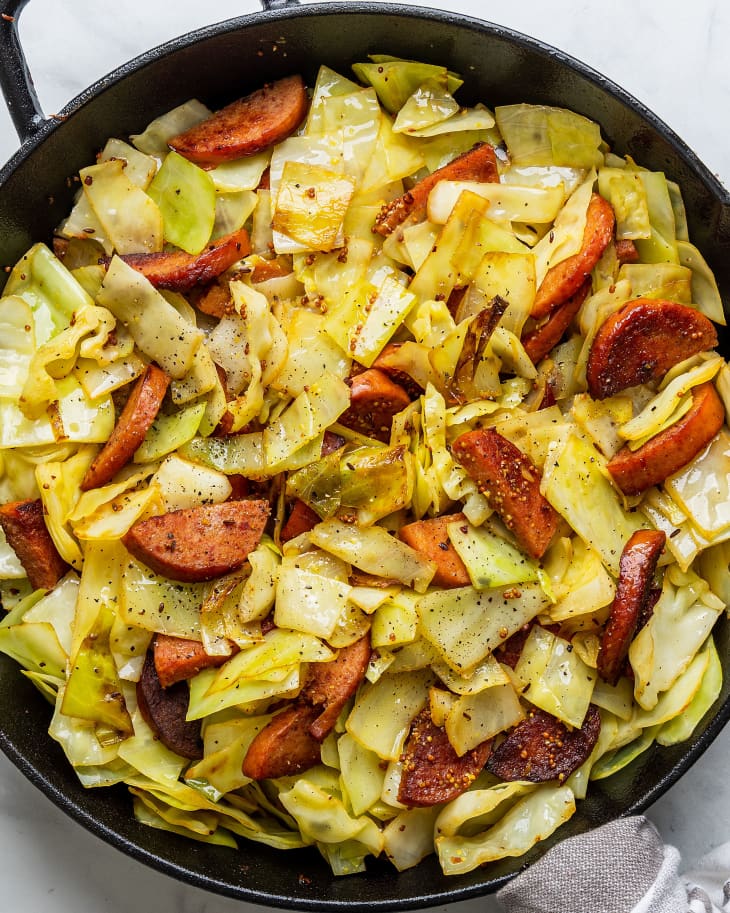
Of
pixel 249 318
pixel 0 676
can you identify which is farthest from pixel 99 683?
pixel 249 318

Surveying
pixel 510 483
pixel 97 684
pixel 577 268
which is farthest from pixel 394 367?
pixel 97 684

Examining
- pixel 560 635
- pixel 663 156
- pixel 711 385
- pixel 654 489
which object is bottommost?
pixel 560 635

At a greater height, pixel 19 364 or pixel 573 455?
pixel 573 455

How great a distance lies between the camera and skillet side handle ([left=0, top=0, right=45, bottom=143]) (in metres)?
2.40

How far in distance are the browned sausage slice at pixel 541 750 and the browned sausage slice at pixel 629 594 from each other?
210mm

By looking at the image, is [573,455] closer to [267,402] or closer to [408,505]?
[408,505]

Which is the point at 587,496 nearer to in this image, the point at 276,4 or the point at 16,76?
the point at 276,4

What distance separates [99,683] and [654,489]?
1.57 m

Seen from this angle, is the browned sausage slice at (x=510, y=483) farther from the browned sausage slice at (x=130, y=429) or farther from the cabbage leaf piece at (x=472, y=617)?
the browned sausage slice at (x=130, y=429)

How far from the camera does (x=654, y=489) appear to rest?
2578 mm

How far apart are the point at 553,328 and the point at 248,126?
1023 mm

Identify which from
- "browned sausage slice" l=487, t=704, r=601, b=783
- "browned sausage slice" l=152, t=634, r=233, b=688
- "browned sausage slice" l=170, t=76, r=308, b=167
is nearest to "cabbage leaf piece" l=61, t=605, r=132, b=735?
"browned sausage slice" l=152, t=634, r=233, b=688

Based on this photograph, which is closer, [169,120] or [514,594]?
[514,594]

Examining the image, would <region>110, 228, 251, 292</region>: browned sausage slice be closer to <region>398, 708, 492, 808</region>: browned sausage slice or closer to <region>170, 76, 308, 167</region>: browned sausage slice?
<region>170, 76, 308, 167</region>: browned sausage slice
